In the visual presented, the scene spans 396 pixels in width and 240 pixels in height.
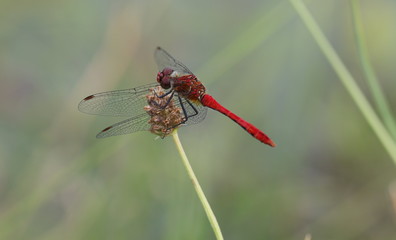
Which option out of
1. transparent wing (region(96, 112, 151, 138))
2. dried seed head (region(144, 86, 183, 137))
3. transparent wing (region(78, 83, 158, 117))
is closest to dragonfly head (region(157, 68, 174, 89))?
transparent wing (region(78, 83, 158, 117))

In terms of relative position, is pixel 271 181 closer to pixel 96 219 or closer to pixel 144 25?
pixel 96 219

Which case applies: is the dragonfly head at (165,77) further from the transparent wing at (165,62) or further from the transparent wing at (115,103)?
the transparent wing at (115,103)

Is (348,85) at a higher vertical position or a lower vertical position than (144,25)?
lower

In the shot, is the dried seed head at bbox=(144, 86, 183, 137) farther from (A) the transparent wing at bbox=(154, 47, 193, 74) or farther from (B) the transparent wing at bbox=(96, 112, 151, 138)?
(A) the transparent wing at bbox=(154, 47, 193, 74)

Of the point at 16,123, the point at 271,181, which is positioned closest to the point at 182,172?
the point at 271,181

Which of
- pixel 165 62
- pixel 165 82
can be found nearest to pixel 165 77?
pixel 165 82

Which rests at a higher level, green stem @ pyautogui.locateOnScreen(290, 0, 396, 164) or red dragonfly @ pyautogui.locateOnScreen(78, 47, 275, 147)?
red dragonfly @ pyautogui.locateOnScreen(78, 47, 275, 147)

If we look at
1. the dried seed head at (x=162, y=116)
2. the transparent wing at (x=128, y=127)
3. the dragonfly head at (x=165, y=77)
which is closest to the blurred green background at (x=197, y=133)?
the dragonfly head at (x=165, y=77)

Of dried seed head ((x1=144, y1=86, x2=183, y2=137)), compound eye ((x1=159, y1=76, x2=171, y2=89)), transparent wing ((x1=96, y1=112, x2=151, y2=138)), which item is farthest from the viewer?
compound eye ((x1=159, y1=76, x2=171, y2=89))
